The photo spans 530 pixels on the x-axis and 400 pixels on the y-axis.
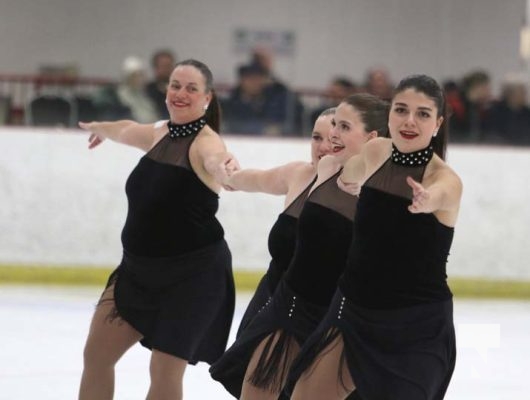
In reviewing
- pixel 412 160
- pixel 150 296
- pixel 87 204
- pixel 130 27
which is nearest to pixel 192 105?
pixel 150 296

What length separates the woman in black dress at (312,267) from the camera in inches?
187

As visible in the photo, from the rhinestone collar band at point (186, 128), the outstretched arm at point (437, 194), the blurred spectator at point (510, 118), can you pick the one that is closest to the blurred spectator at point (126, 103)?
the blurred spectator at point (510, 118)

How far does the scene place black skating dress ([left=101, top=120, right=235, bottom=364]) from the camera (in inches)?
209

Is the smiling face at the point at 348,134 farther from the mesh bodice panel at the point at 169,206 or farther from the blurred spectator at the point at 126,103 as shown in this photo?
the blurred spectator at the point at 126,103

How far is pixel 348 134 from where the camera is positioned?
4855mm

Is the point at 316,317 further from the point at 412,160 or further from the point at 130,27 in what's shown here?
the point at 130,27

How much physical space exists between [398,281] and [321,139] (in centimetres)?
104

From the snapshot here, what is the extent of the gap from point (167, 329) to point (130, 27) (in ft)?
35.3

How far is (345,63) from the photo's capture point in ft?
52.3

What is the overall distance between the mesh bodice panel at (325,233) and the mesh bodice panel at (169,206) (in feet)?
2.31

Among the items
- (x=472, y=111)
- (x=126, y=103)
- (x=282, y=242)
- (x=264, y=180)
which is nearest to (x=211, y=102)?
(x=264, y=180)

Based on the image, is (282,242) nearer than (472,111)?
Yes

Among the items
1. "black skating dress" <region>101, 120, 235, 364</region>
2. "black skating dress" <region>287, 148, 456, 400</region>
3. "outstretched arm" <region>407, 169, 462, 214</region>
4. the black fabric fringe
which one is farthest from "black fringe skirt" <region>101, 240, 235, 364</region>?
"outstretched arm" <region>407, 169, 462, 214</region>

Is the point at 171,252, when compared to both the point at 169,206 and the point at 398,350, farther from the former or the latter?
the point at 398,350
